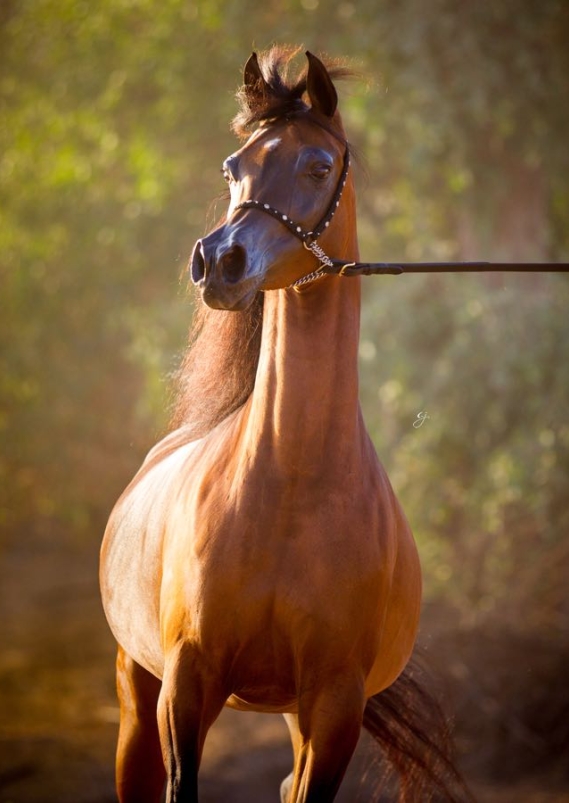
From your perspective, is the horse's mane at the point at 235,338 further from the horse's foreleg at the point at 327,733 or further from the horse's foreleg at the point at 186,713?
the horse's foreleg at the point at 327,733

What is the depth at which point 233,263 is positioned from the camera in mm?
2418

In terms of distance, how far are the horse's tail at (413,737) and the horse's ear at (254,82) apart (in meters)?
2.14

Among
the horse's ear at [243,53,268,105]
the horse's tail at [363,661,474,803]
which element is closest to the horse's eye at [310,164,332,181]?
the horse's ear at [243,53,268,105]

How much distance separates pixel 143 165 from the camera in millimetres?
10062

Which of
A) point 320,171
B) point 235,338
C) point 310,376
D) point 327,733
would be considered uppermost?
point 320,171

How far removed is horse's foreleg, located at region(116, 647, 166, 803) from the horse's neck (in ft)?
4.57

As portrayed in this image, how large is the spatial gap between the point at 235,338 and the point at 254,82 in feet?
2.46

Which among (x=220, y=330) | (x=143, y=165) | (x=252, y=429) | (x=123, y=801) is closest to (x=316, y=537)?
(x=252, y=429)

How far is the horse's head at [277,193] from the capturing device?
94.4 inches

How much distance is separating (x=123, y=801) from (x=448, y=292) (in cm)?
545

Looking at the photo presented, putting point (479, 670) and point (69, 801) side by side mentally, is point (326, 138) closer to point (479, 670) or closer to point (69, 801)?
point (69, 801)

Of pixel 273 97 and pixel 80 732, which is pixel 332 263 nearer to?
pixel 273 97

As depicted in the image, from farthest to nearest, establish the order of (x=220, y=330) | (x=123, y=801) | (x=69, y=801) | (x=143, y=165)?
(x=143, y=165) → (x=69, y=801) → (x=123, y=801) → (x=220, y=330)

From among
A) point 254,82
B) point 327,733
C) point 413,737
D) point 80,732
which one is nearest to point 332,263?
point 254,82
